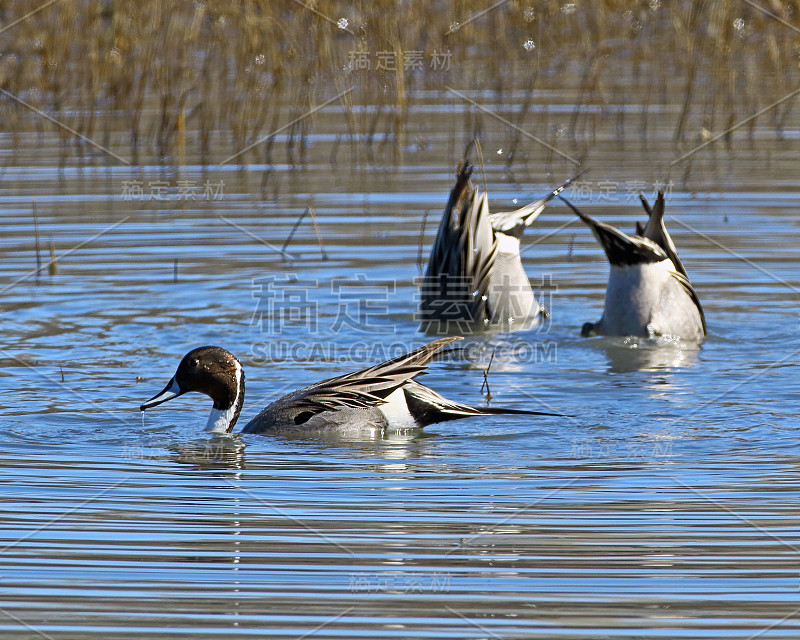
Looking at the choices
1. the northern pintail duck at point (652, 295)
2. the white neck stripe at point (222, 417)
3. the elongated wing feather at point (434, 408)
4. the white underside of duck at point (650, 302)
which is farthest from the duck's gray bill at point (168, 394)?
the white underside of duck at point (650, 302)

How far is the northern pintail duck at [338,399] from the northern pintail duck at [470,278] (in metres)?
2.43

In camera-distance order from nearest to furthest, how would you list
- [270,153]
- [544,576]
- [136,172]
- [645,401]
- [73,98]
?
1. [544,576]
2. [645,401]
3. [136,172]
4. [270,153]
5. [73,98]

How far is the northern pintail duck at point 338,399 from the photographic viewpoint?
6.21 meters

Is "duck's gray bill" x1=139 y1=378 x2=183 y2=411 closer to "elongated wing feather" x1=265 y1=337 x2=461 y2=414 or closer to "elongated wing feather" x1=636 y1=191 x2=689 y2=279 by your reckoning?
"elongated wing feather" x1=265 y1=337 x2=461 y2=414

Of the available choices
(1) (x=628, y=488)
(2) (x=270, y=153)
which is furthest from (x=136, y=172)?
(1) (x=628, y=488)

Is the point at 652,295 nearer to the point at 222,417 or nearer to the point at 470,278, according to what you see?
the point at 470,278

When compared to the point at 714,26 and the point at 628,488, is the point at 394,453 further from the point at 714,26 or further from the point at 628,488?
the point at 714,26

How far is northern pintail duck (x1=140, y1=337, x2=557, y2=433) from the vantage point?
20.4 feet

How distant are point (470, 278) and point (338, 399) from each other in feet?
9.36

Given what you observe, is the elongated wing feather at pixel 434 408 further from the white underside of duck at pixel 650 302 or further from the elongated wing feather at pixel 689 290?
the elongated wing feather at pixel 689 290

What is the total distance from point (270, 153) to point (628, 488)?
28.7 feet

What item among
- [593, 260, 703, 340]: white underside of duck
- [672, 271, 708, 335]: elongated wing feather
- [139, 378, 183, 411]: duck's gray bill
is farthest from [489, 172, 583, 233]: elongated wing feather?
[139, 378, 183, 411]: duck's gray bill

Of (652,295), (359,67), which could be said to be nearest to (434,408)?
(652,295)

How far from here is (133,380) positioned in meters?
7.12
